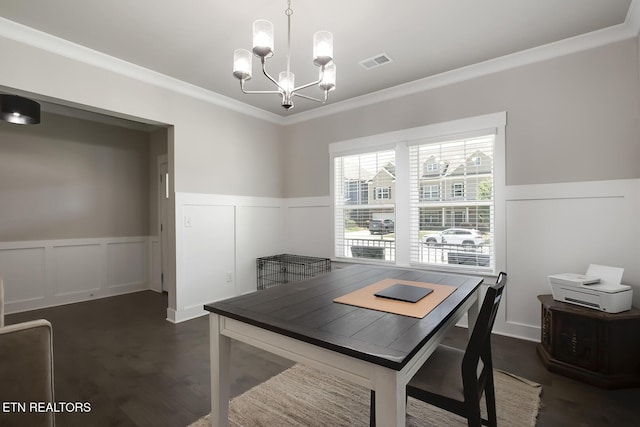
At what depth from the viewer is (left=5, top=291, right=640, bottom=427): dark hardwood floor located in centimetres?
182

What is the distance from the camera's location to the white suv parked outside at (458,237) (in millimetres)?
A: 3119

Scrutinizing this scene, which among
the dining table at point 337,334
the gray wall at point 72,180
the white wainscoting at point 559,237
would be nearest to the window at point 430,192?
the white wainscoting at point 559,237

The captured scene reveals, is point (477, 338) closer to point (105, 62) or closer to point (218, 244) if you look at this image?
point (218, 244)

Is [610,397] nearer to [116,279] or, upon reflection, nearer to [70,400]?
[70,400]

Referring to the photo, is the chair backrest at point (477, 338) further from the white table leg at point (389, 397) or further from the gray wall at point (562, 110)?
the gray wall at point (562, 110)

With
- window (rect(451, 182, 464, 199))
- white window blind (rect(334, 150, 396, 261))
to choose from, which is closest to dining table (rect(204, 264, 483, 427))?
window (rect(451, 182, 464, 199))

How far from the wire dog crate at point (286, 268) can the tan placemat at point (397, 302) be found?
234cm

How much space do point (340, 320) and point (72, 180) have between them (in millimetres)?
4681

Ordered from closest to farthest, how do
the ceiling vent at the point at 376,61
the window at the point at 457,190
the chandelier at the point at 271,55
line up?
the chandelier at the point at 271,55, the ceiling vent at the point at 376,61, the window at the point at 457,190

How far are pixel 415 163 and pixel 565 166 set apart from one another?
1335 millimetres

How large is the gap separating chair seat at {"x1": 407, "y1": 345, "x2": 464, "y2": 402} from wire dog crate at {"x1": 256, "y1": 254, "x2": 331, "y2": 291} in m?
2.65

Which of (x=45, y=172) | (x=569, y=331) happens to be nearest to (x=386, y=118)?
(x=569, y=331)

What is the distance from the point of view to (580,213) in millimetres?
2602

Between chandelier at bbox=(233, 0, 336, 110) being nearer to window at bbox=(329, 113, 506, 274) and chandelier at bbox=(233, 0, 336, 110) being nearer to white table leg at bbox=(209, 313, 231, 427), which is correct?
white table leg at bbox=(209, 313, 231, 427)
